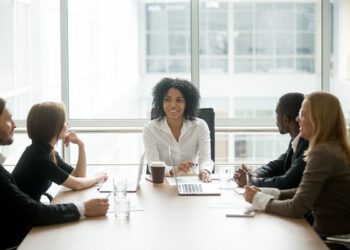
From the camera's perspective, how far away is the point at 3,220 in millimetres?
2855

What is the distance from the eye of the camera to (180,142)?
4.23m

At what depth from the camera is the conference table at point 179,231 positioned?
7.95 ft

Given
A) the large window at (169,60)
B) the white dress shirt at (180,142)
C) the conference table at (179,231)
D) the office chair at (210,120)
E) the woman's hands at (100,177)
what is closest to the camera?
the conference table at (179,231)

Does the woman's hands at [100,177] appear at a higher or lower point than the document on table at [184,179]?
higher

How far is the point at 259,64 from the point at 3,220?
3.41 metres

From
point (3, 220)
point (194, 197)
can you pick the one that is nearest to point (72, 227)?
point (3, 220)

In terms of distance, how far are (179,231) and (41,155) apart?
951 mm

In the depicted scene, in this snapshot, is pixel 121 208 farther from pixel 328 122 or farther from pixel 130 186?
pixel 328 122

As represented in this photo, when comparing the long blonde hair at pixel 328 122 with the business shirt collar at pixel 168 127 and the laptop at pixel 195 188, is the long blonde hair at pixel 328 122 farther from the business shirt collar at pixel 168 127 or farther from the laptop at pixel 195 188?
the business shirt collar at pixel 168 127

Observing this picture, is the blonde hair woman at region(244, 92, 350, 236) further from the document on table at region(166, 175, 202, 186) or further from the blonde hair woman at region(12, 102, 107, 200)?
the blonde hair woman at region(12, 102, 107, 200)

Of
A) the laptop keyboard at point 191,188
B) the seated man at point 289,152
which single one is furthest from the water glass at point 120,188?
the seated man at point 289,152

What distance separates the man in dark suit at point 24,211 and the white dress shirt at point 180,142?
1.38m

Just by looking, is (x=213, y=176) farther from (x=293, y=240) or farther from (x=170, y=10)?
(x=170, y=10)

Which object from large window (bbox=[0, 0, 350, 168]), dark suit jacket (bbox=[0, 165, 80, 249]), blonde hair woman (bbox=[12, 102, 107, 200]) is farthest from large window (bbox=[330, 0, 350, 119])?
dark suit jacket (bbox=[0, 165, 80, 249])
